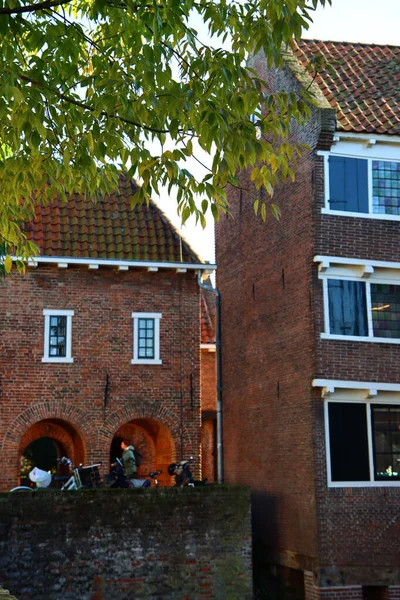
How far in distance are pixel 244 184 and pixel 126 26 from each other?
17.3m

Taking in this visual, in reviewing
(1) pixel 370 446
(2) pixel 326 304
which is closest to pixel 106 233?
(2) pixel 326 304

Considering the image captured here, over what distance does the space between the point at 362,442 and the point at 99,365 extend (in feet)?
23.9

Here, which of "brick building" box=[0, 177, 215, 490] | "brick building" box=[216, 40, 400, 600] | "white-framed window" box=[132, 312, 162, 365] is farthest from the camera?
"white-framed window" box=[132, 312, 162, 365]

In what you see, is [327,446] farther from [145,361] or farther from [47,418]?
[47,418]

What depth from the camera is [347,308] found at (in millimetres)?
20906

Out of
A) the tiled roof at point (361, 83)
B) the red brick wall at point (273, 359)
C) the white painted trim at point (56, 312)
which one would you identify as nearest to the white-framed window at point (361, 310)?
the red brick wall at point (273, 359)

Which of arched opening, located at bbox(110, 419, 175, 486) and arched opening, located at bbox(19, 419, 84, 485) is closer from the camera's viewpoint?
arched opening, located at bbox(19, 419, 84, 485)

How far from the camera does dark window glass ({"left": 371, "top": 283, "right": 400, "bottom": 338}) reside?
21.0 meters

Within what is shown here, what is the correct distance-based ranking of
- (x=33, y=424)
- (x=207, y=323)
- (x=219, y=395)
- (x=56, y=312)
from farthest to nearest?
(x=207, y=323)
(x=219, y=395)
(x=56, y=312)
(x=33, y=424)

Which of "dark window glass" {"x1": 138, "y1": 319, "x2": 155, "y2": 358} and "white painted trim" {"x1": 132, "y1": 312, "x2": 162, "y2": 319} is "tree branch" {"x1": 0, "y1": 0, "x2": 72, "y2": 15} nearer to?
"white painted trim" {"x1": 132, "y1": 312, "x2": 162, "y2": 319}

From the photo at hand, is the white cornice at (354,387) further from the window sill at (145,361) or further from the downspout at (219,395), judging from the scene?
the downspout at (219,395)

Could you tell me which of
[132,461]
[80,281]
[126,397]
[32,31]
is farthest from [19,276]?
[32,31]

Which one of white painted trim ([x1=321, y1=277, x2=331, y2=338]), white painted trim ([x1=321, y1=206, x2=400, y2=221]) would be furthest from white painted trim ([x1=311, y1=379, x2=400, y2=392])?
white painted trim ([x1=321, y1=206, x2=400, y2=221])

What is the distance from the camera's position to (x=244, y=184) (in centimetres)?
2584
